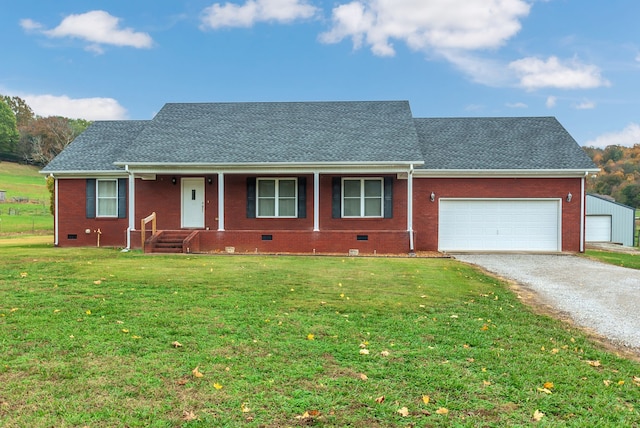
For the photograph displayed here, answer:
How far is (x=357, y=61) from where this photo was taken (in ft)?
94.2

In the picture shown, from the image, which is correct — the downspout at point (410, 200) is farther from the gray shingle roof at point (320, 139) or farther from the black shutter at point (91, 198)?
the black shutter at point (91, 198)

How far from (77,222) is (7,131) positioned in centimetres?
7586

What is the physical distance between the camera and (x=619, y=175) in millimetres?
55438

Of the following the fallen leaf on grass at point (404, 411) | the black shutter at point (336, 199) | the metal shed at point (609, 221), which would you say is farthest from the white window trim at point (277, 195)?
the metal shed at point (609, 221)

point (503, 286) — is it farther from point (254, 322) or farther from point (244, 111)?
point (244, 111)

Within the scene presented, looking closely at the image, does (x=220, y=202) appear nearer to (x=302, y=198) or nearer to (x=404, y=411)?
(x=302, y=198)

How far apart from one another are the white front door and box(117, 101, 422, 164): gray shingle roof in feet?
4.32

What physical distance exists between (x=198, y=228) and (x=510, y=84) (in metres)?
22.7

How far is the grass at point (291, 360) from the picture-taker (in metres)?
3.42

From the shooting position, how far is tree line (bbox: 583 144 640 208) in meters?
51.7

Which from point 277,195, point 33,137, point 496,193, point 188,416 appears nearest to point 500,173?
point 496,193

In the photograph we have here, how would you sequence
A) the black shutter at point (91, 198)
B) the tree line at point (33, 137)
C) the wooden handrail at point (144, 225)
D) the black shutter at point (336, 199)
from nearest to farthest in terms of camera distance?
the wooden handrail at point (144, 225) → the black shutter at point (336, 199) → the black shutter at point (91, 198) → the tree line at point (33, 137)

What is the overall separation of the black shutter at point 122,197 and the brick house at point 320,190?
39 mm

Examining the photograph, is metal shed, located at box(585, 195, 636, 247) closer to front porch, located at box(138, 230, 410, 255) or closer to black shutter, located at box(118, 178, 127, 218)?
front porch, located at box(138, 230, 410, 255)
